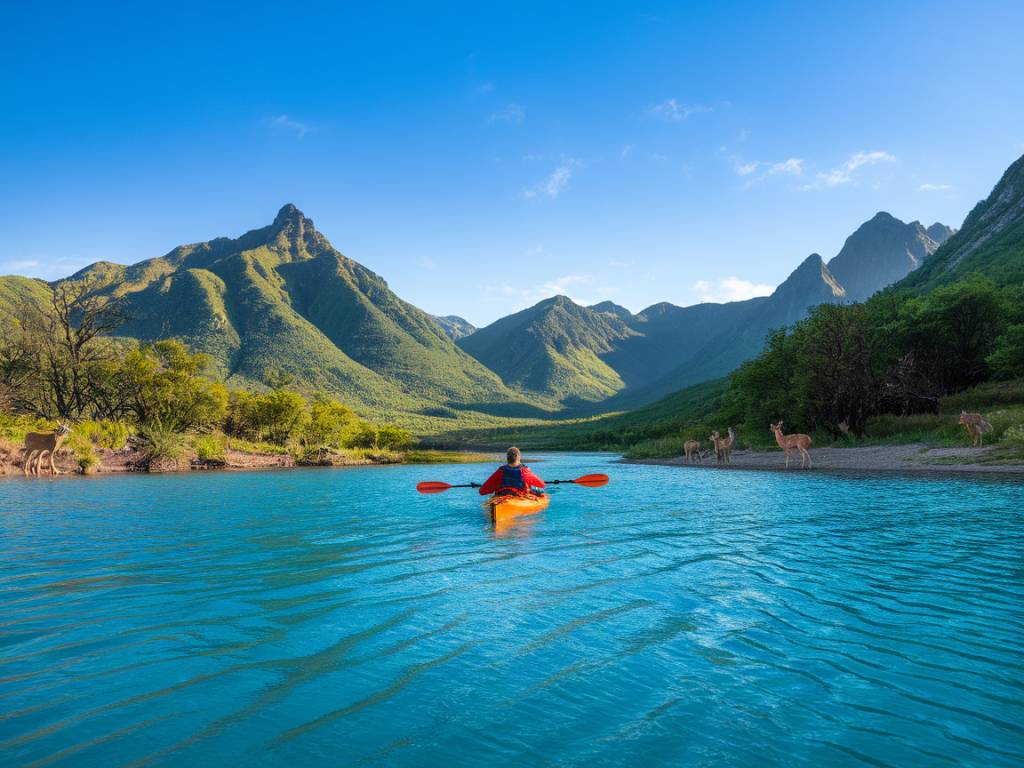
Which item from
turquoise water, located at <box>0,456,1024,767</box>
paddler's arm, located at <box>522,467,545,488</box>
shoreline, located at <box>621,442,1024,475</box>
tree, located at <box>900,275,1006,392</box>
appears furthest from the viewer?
tree, located at <box>900,275,1006,392</box>

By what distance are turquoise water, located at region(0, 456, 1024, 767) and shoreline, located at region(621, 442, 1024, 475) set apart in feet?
42.3

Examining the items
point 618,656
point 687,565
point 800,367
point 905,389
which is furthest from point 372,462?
point 618,656

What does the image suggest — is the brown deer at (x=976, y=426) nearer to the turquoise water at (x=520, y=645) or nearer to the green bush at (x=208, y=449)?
the turquoise water at (x=520, y=645)

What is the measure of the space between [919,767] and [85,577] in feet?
40.6

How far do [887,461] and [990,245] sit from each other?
9448 centimetres

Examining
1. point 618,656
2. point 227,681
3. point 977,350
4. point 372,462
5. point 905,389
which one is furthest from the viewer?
point 372,462

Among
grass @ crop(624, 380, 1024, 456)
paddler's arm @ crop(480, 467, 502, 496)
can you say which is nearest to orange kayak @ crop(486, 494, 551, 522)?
paddler's arm @ crop(480, 467, 502, 496)

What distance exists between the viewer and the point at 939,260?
4537 inches

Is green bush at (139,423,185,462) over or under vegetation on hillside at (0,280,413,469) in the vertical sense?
under

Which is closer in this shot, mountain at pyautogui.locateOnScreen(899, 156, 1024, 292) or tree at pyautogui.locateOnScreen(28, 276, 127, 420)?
tree at pyautogui.locateOnScreen(28, 276, 127, 420)

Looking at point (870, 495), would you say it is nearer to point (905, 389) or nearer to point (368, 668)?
point (368, 668)

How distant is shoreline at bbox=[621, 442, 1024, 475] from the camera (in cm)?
2467

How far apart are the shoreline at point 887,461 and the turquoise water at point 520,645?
12902 millimetres

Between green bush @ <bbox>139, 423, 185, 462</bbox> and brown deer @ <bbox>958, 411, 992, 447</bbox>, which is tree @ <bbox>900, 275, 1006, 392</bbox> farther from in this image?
green bush @ <bbox>139, 423, 185, 462</bbox>
